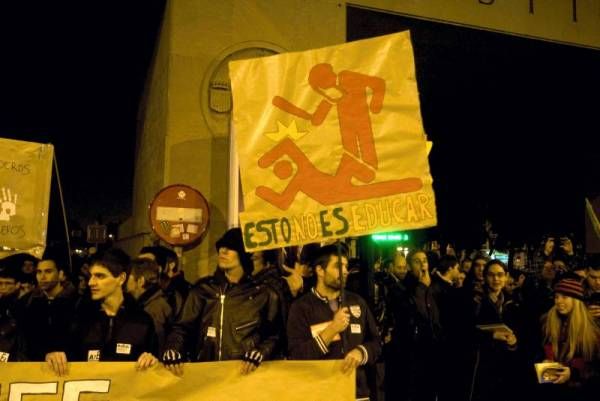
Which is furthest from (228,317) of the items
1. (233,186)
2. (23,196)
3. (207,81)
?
(207,81)

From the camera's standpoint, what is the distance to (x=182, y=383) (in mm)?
4023

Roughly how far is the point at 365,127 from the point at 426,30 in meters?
6.77

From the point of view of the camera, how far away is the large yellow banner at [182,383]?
12.9 feet

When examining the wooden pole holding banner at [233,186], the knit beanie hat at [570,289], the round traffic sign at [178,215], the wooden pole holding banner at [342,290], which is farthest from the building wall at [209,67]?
the knit beanie hat at [570,289]

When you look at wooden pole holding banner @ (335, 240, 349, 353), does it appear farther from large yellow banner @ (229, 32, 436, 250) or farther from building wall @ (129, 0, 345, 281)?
building wall @ (129, 0, 345, 281)

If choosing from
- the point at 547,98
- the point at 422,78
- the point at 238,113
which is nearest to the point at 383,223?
the point at 238,113

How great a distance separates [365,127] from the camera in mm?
4195

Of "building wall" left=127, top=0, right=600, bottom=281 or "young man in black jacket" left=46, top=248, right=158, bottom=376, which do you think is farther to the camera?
"building wall" left=127, top=0, right=600, bottom=281

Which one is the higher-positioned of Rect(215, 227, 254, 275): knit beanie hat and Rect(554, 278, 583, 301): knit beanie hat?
Rect(215, 227, 254, 275): knit beanie hat

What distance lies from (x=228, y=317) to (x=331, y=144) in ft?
4.66

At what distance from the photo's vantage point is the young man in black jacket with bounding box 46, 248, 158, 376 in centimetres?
411

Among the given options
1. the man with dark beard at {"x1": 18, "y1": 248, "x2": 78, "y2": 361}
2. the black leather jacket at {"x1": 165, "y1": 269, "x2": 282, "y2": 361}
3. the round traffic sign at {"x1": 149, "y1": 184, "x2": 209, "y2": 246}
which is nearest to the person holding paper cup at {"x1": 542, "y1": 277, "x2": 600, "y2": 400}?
the black leather jacket at {"x1": 165, "y1": 269, "x2": 282, "y2": 361}

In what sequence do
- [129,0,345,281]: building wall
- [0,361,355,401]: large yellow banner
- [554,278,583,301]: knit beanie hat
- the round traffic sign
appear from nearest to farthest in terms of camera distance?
[0,361,355,401]: large yellow banner
[554,278,583,301]: knit beanie hat
the round traffic sign
[129,0,345,281]: building wall

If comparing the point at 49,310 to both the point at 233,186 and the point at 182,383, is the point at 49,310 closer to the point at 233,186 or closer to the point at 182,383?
the point at 182,383
